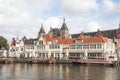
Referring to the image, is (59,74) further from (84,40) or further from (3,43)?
(3,43)

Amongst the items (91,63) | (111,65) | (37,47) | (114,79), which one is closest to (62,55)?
(37,47)

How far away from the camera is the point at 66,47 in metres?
108

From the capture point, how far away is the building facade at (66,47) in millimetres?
97938

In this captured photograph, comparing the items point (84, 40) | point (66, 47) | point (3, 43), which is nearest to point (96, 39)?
point (84, 40)

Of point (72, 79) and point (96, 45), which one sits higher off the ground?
point (96, 45)

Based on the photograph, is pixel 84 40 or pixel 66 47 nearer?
pixel 84 40

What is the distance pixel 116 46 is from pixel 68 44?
17778 mm

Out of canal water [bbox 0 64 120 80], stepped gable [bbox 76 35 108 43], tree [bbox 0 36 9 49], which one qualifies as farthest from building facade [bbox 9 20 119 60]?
canal water [bbox 0 64 120 80]

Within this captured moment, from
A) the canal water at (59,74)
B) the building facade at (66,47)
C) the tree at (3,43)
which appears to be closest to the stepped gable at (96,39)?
the building facade at (66,47)

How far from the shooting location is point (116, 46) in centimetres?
10500

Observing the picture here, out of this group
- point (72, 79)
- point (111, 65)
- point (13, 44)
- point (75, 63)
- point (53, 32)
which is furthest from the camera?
point (53, 32)

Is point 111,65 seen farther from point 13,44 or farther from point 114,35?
point 13,44

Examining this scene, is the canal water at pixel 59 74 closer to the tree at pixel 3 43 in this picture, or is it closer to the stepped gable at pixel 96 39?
the stepped gable at pixel 96 39

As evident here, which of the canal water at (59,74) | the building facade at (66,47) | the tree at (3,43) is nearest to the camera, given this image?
the canal water at (59,74)
